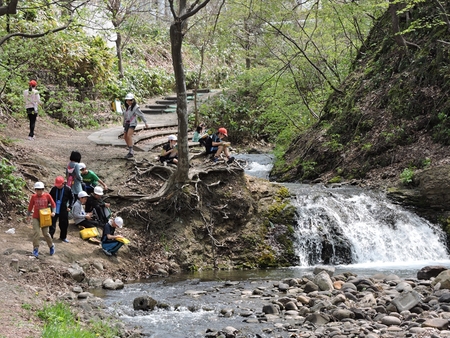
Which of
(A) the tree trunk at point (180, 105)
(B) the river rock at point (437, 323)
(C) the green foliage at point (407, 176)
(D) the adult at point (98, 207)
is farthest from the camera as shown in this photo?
(C) the green foliage at point (407, 176)

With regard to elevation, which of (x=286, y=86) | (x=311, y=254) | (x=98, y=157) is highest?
(x=286, y=86)

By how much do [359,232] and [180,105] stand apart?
228 inches

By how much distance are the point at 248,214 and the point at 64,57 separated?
14.1 meters

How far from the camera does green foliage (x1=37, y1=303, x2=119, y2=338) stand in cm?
656

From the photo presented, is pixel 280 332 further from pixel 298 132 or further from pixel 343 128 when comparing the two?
pixel 298 132

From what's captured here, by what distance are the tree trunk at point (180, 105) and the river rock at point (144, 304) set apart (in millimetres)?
4995

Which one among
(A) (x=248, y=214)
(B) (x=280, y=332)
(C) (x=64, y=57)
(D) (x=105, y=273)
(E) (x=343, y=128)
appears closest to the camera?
(B) (x=280, y=332)

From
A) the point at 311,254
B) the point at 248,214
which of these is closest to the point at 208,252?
the point at 248,214

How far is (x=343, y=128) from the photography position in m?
20.7

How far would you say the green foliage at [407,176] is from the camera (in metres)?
16.3

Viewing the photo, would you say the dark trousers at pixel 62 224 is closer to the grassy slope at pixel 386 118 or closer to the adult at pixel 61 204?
the adult at pixel 61 204

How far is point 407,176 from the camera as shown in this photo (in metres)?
16.5

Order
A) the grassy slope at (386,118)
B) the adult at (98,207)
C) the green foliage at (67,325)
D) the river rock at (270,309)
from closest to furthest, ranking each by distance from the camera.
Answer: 1. the green foliage at (67,325)
2. the river rock at (270,309)
3. the adult at (98,207)
4. the grassy slope at (386,118)

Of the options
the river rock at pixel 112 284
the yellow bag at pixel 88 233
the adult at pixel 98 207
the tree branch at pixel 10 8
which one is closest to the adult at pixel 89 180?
the adult at pixel 98 207
